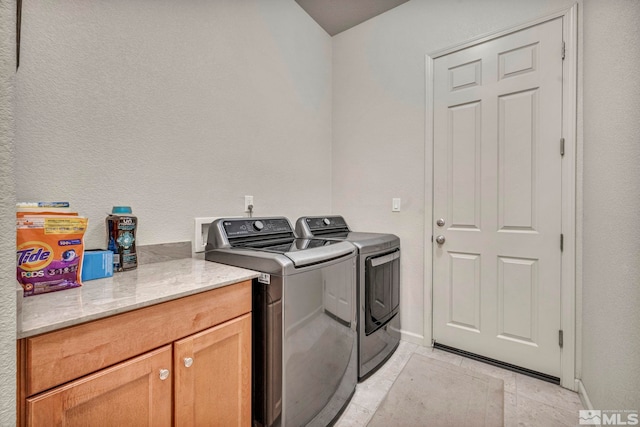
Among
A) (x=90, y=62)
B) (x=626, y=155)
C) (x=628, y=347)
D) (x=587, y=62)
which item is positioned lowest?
(x=628, y=347)

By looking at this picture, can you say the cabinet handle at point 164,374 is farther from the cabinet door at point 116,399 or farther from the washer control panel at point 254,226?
the washer control panel at point 254,226

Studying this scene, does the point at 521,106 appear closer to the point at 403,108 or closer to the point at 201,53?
the point at 403,108

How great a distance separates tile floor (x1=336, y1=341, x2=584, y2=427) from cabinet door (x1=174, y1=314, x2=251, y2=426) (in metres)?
0.64

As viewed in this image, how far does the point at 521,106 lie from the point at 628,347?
1.47 m

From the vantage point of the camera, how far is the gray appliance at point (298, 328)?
1188 mm

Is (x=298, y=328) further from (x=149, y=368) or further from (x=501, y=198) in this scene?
(x=501, y=198)

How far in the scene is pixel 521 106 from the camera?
1.86 meters

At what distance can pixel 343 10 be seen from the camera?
2416 millimetres

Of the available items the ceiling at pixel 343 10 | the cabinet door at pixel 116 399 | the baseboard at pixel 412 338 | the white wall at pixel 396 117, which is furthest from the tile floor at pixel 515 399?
the ceiling at pixel 343 10

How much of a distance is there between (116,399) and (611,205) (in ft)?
6.94

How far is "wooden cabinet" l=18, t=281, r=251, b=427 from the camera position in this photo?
26.9 inches

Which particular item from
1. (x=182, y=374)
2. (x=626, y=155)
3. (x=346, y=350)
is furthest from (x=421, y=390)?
(x=626, y=155)

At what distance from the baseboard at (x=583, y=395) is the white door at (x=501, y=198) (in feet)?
0.41

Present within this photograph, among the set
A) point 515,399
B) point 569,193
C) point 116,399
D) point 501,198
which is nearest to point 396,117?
point 501,198
